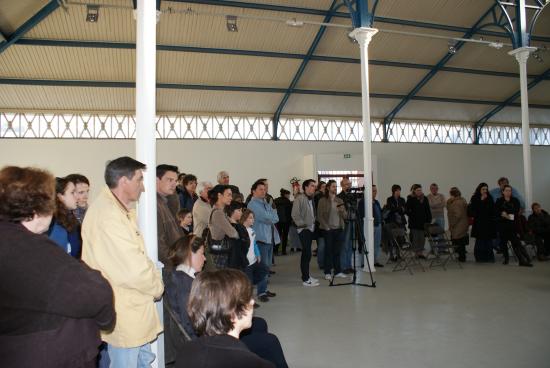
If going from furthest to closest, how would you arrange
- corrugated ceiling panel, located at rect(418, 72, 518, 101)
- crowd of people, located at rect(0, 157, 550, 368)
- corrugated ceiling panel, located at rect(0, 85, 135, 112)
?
1. corrugated ceiling panel, located at rect(418, 72, 518, 101)
2. corrugated ceiling panel, located at rect(0, 85, 135, 112)
3. crowd of people, located at rect(0, 157, 550, 368)

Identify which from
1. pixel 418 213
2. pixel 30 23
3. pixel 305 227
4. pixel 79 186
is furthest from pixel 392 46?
pixel 79 186

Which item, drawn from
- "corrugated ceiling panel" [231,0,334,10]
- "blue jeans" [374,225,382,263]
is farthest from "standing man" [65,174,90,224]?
"corrugated ceiling panel" [231,0,334,10]

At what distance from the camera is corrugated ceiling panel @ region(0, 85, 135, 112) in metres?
10.5

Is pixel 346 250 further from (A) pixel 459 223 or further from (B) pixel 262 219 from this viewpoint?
(A) pixel 459 223

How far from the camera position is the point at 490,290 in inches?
221

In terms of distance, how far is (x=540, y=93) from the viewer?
1433 cm

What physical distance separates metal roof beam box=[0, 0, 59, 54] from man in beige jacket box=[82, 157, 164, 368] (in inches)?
309

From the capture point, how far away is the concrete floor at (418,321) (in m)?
3.36

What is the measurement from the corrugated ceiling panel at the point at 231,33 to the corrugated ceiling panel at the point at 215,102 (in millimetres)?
1733

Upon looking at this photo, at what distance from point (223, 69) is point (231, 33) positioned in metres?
1.19

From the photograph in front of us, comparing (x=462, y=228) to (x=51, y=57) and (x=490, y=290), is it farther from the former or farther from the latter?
(x=51, y=57)

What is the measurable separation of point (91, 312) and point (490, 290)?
18.1 ft

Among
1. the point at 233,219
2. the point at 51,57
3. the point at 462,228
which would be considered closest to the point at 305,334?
the point at 233,219

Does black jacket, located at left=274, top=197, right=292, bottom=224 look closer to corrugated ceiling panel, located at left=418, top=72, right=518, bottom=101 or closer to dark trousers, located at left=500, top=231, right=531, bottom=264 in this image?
dark trousers, located at left=500, top=231, right=531, bottom=264
